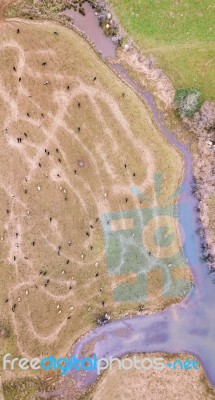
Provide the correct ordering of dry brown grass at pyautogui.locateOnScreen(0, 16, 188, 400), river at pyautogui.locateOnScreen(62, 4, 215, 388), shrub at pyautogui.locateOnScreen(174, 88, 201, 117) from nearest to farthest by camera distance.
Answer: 1. shrub at pyautogui.locateOnScreen(174, 88, 201, 117)
2. dry brown grass at pyautogui.locateOnScreen(0, 16, 188, 400)
3. river at pyautogui.locateOnScreen(62, 4, 215, 388)

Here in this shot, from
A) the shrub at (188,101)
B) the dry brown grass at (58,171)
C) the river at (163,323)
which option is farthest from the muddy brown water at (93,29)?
the shrub at (188,101)

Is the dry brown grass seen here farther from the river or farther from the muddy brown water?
the river

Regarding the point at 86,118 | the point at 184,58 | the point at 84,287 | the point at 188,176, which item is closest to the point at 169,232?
the point at 188,176

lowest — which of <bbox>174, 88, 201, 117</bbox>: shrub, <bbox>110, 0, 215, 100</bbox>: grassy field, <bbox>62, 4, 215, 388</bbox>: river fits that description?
<bbox>62, 4, 215, 388</bbox>: river

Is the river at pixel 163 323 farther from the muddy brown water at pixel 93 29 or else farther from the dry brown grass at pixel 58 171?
the dry brown grass at pixel 58 171

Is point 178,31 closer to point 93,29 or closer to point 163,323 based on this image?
point 93,29

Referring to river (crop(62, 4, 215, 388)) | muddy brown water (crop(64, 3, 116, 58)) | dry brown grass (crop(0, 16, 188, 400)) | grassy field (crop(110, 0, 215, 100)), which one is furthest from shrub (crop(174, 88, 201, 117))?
muddy brown water (crop(64, 3, 116, 58))

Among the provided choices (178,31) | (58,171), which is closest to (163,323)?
(58,171)

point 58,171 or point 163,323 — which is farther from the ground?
point 58,171
